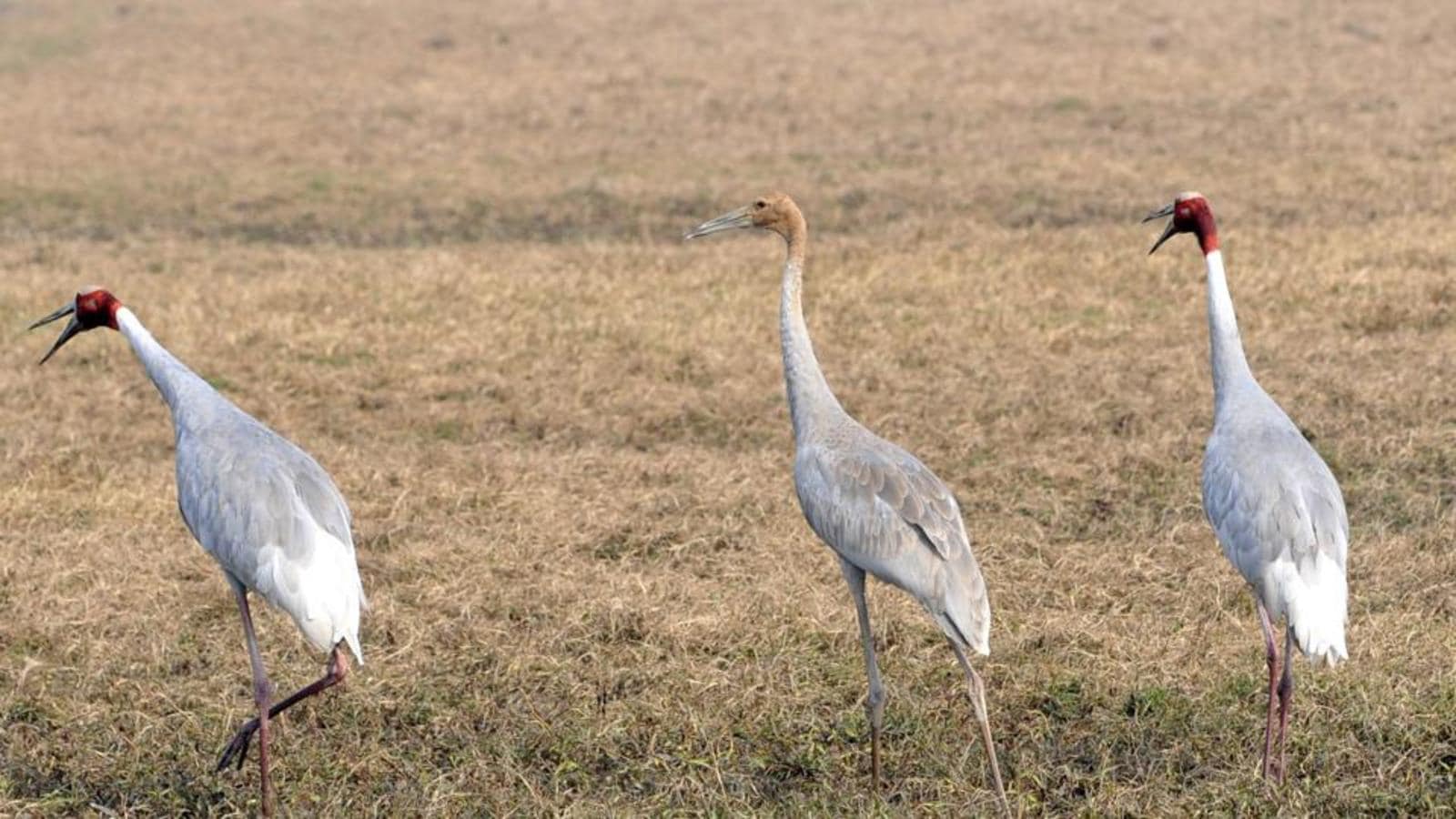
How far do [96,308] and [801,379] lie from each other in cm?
225

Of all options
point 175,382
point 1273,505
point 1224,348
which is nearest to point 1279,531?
point 1273,505

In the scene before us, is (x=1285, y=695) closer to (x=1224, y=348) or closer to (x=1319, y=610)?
(x=1319, y=610)

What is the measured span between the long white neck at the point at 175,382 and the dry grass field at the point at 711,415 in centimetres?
85

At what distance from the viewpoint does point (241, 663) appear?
18.7 ft

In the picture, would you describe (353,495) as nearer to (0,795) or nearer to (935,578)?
(0,795)

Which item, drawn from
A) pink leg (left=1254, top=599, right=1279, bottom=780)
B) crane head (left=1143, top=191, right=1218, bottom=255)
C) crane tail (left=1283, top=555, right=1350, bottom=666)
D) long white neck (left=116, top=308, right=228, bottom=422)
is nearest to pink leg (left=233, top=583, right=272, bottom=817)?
long white neck (left=116, top=308, right=228, bottom=422)

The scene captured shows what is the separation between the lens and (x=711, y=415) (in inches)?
342

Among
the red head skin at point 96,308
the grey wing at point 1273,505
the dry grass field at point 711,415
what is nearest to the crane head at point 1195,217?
the grey wing at point 1273,505

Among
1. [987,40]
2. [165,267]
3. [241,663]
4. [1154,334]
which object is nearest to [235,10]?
[987,40]

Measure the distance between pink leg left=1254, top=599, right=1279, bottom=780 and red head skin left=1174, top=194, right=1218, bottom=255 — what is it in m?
1.40

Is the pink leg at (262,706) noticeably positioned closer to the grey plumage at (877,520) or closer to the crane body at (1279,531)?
the grey plumage at (877,520)

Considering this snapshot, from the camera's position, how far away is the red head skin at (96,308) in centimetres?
572

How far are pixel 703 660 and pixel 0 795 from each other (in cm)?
203

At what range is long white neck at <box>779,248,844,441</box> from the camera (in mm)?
5359
